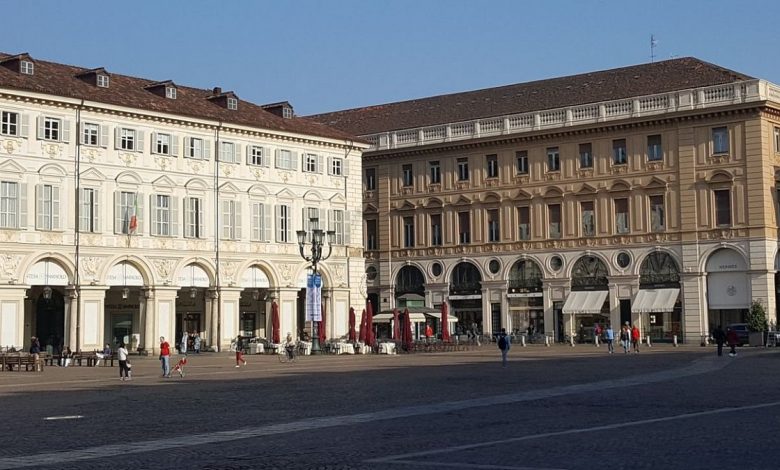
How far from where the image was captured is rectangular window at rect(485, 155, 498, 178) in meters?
81.0

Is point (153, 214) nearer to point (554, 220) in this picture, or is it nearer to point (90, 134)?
point (90, 134)

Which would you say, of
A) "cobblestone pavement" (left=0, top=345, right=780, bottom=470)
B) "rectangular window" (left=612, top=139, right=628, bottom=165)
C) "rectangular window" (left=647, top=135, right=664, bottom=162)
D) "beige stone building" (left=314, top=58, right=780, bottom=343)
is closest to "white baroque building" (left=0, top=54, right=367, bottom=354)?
"beige stone building" (left=314, top=58, right=780, bottom=343)

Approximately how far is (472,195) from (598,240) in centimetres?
962

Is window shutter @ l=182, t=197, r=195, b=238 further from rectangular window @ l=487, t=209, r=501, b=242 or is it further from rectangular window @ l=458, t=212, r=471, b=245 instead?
rectangular window @ l=487, t=209, r=501, b=242

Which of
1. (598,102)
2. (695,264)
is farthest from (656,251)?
(598,102)

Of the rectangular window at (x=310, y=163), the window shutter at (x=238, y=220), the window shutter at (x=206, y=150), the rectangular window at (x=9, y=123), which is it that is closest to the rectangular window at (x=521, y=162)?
the rectangular window at (x=310, y=163)

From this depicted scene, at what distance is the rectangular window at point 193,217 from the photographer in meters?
63.8

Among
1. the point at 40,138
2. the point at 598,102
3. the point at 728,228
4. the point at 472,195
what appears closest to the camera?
the point at 40,138

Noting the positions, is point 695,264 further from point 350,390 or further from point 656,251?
point 350,390

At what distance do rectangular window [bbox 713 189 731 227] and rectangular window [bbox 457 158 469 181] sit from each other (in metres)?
17.1

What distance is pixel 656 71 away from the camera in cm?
7819

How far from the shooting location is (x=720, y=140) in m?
72.1

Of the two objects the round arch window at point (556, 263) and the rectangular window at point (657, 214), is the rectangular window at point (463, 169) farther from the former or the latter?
the rectangular window at point (657, 214)

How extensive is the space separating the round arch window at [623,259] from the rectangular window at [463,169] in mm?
12070
